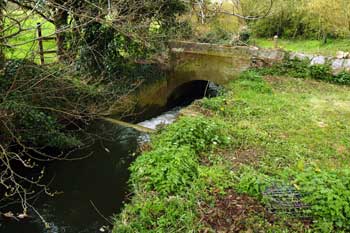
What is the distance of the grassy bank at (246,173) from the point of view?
4002 mm

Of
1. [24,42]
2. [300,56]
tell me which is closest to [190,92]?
[300,56]

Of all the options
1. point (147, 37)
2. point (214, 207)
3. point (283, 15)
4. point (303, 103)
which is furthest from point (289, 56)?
point (283, 15)

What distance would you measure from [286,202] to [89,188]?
359 centimetres

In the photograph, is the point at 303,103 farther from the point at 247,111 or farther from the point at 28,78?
the point at 28,78

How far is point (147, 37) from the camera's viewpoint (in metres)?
8.68

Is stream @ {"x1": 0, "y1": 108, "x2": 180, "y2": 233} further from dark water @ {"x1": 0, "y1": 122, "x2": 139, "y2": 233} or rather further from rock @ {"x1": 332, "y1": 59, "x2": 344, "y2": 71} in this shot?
rock @ {"x1": 332, "y1": 59, "x2": 344, "y2": 71}

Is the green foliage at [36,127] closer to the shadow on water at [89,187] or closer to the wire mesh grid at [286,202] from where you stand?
the shadow on water at [89,187]

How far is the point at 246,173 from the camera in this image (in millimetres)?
4773

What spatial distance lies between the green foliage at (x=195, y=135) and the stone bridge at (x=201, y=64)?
173 inches

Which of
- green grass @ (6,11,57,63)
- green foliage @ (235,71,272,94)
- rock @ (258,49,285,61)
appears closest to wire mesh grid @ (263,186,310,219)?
green grass @ (6,11,57,63)

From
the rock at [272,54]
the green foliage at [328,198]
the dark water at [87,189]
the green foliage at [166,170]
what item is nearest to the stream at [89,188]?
the dark water at [87,189]

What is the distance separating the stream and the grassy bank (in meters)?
0.68

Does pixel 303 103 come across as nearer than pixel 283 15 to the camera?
Yes

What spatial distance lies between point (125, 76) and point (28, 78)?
3.74 m
